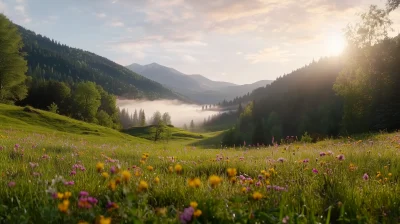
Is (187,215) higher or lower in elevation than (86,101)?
lower

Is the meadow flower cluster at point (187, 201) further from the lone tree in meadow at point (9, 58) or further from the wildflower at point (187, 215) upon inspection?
the lone tree in meadow at point (9, 58)

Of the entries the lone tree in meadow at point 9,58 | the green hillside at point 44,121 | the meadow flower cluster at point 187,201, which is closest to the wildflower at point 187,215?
the meadow flower cluster at point 187,201

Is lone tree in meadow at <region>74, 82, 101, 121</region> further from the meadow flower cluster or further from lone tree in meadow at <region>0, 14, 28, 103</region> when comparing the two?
the meadow flower cluster

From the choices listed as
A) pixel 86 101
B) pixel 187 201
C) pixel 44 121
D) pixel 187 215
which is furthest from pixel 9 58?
pixel 187 215

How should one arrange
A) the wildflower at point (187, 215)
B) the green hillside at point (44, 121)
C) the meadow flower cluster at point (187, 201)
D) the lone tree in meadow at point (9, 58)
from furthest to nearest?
the lone tree in meadow at point (9, 58), the green hillside at point (44, 121), the meadow flower cluster at point (187, 201), the wildflower at point (187, 215)

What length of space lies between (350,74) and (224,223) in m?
45.6

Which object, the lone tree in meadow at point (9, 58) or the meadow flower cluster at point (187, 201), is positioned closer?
the meadow flower cluster at point (187, 201)

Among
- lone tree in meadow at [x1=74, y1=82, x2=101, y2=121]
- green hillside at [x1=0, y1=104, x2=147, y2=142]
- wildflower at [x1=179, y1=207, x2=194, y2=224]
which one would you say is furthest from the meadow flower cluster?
lone tree in meadow at [x1=74, y1=82, x2=101, y2=121]

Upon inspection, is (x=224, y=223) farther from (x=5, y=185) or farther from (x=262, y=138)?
(x=262, y=138)

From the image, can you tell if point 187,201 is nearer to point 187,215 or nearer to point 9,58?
point 187,215

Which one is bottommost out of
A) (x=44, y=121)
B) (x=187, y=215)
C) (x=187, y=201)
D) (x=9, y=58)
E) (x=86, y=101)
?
(x=44, y=121)

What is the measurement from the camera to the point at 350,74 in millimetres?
42219

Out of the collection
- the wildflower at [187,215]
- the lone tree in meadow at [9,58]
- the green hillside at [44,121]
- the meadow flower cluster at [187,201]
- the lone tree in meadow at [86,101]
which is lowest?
the green hillside at [44,121]

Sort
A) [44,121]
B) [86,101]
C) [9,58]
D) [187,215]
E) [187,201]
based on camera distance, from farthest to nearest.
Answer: [86,101]
[9,58]
[44,121]
[187,201]
[187,215]
